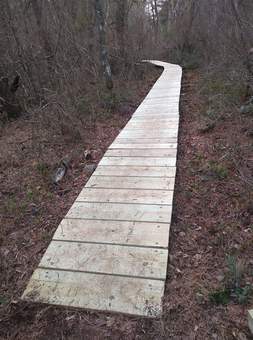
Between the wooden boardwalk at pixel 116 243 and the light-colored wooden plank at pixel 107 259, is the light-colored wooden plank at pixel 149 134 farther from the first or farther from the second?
the light-colored wooden plank at pixel 107 259

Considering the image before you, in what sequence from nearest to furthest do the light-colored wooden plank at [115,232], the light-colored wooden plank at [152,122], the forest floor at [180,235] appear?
the forest floor at [180,235]
the light-colored wooden plank at [115,232]
the light-colored wooden plank at [152,122]

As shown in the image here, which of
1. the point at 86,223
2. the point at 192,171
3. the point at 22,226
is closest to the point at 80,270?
the point at 86,223

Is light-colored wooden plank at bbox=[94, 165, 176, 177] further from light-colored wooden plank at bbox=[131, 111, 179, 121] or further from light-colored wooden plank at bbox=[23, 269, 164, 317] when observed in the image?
light-colored wooden plank at bbox=[131, 111, 179, 121]

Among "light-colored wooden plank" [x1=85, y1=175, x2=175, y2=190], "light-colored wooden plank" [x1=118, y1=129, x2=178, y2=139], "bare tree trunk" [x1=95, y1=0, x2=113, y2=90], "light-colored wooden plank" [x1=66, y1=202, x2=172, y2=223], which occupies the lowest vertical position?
"light-colored wooden plank" [x1=118, y1=129, x2=178, y2=139]

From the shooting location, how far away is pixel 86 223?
2627 millimetres

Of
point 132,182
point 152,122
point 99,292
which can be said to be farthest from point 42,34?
point 99,292

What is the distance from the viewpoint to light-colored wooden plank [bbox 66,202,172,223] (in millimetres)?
2626

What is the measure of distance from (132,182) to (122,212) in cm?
64

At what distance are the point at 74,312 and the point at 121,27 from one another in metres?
10.2

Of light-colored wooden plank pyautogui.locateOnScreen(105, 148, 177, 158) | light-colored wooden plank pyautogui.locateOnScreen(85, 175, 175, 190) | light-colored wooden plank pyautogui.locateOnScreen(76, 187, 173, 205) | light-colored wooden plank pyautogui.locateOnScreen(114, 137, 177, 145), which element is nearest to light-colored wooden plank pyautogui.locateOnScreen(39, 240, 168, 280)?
light-colored wooden plank pyautogui.locateOnScreen(76, 187, 173, 205)

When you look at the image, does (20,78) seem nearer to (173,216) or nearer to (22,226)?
(22,226)

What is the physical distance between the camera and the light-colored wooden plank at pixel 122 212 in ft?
8.62

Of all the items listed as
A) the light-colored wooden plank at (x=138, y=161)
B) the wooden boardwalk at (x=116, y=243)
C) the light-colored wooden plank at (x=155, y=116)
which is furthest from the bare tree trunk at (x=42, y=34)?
the wooden boardwalk at (x=116, y=243)

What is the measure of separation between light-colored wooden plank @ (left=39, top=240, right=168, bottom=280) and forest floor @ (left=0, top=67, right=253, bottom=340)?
115 millimetres
